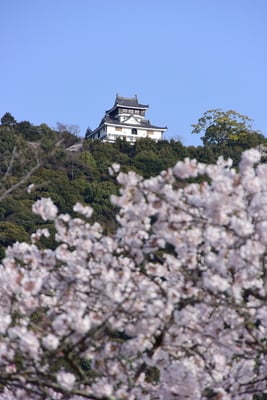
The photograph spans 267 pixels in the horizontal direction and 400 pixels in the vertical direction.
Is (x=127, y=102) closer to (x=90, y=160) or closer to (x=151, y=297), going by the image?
(x=90, y=160)

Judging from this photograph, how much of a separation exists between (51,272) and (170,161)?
36.0 meters

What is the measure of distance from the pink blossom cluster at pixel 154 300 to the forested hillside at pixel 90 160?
2228 cm

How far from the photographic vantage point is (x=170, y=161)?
1586 inches

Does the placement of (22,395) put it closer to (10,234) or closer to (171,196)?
(171,196)

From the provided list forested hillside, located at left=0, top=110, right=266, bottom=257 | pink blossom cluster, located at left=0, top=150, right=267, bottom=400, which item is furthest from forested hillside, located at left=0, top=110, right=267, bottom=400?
forested hillside, located at left=0, top=110, right=266, bottom=257

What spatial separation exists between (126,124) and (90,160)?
73.0 ft

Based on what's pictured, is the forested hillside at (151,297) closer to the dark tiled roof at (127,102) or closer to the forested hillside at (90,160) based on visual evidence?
the forested hillside at (90,160)

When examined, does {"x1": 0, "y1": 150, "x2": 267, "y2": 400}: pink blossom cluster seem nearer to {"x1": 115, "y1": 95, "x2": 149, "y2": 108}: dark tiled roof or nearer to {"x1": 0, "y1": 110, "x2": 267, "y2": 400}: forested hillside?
{"x1": 0, "y1": 110, "x2": 267, "y2": 400}: forested hillside

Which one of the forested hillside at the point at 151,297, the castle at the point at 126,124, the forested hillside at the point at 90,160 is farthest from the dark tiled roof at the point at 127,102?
the forested hillside at the point at 151,297

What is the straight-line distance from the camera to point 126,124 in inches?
2411

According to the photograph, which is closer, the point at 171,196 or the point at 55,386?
the point at 55,386

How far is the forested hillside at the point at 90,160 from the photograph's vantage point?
31.5 m

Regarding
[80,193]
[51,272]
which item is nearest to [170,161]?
[80,193]

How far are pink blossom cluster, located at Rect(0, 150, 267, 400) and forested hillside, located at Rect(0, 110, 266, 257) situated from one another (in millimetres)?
22279
